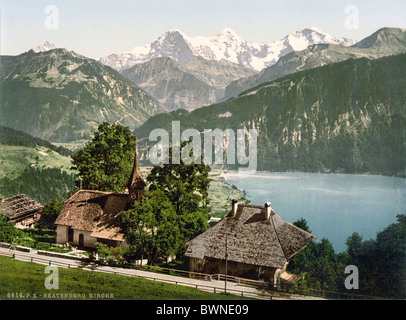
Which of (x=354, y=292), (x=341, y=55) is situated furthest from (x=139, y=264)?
(x=341, y=55)

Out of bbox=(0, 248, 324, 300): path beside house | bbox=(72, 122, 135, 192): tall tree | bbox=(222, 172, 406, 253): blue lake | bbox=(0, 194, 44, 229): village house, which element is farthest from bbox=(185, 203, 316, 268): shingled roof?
bbox=(0, 194, 44, 229): village house

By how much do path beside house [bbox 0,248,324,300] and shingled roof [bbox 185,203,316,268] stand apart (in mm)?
2132

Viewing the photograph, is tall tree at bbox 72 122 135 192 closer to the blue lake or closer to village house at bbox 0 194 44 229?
village house at bbox 0 194 44 229

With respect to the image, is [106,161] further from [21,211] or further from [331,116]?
[331,116]

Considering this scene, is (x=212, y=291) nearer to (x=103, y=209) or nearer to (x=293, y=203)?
(x=103, y=209)

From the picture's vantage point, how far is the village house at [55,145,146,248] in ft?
131

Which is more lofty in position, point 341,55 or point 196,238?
point 341,55

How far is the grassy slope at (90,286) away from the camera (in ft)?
97.6

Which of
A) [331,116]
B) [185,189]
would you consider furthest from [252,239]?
[331,116]

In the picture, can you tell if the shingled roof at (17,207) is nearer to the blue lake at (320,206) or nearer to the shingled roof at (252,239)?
the blue lake at (320,206)

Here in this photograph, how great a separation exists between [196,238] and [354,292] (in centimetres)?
1233

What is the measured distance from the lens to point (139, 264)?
35.5 metres

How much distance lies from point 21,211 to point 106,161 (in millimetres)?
12098

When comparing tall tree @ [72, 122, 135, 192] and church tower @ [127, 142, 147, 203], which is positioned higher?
tall tree @ [72, 122, 135, 192]
